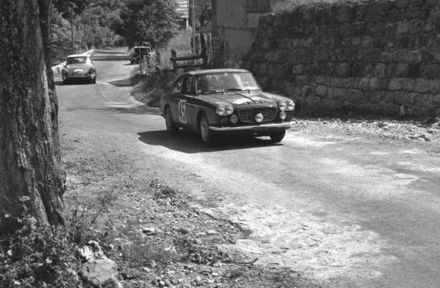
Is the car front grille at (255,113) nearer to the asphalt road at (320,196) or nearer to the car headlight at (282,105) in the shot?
the car headlight at (282,105)

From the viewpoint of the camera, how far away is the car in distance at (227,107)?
11594 millimetres

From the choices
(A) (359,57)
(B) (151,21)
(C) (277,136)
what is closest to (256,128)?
(C) (277,136)

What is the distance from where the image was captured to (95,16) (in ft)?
302

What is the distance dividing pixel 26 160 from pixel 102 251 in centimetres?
94

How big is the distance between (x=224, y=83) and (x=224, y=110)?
142 cm

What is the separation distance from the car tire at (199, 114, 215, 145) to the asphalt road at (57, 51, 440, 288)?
0.18 metres

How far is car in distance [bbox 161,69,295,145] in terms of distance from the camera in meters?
11.6

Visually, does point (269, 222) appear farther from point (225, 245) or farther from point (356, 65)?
point (356, 65)

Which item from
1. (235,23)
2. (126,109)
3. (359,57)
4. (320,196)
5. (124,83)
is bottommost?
(124,83)

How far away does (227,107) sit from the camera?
11492 millimetres

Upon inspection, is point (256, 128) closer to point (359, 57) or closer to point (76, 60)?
point (359, 57)

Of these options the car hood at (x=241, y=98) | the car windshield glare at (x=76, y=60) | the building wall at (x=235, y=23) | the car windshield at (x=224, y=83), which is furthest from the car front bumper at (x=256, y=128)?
the car windshield glare at (x=76, y=60)

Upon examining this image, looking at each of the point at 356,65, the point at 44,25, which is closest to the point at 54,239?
the point at 44,25

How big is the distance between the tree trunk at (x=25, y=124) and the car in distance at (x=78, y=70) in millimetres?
30398
